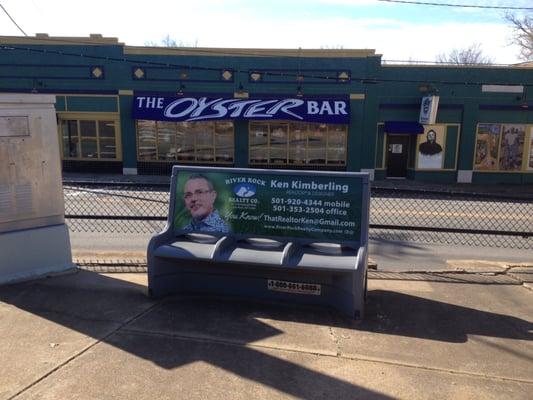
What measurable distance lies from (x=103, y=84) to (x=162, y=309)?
Result: 18733mm

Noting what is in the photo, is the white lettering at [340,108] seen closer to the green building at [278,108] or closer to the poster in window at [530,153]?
the green building at [278,108]

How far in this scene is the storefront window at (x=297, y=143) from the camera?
21688 mm

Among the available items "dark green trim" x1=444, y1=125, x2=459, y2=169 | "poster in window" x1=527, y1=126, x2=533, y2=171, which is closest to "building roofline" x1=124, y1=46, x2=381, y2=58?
"dark green trim" x1=444, y1=125, x2=459, y2=169

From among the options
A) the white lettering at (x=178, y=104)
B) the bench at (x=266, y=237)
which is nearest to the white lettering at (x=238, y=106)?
the white lettering at (x=178, y=104)

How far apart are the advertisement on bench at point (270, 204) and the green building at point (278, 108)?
15.7 metres

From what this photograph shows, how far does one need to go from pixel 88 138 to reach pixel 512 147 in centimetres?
1942

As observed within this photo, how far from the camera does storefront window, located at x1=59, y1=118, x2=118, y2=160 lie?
21984 millimetres

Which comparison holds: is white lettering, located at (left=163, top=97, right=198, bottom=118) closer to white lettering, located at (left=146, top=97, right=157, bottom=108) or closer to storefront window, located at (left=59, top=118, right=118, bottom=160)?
white lettering, located at (left=146, top=97, right=157, bottom=108)

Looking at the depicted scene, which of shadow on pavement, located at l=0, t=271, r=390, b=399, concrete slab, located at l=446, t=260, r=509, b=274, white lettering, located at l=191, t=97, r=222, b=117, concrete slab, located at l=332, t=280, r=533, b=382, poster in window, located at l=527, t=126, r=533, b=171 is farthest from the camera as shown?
poster in window, located at l=527, t=126, r=533, b=171

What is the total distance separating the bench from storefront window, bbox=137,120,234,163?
16.8 m

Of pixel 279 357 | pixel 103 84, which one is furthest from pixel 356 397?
pixel 103 84

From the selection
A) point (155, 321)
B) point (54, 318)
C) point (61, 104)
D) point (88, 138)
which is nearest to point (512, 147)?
point (88, 138)

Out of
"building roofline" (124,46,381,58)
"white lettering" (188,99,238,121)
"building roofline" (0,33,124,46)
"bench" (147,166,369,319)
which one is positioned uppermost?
"building roofline" (0,33,124,46)

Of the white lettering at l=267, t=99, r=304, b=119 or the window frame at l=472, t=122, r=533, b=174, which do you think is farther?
the window frame at l=472, t=122, r=533, b=174
